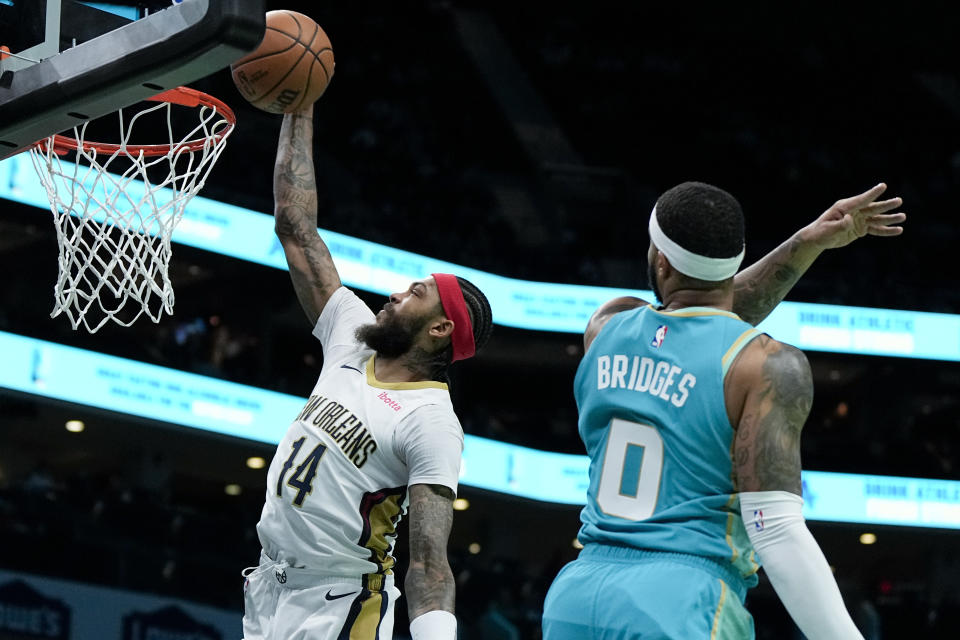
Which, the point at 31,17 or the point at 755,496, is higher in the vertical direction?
the point at 31,17

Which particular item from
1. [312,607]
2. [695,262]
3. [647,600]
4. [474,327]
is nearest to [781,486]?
[647,600]

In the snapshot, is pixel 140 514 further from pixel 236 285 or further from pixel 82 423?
pixel 236 285

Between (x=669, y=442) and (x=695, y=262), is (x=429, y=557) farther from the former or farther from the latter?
(x=695, y=262)

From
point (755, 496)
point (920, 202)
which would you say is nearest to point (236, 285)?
point (920, 202)

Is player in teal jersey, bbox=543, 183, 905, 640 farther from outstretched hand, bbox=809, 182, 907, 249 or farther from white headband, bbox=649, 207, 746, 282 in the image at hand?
outstretched hand, bbox=809, 182, 907, 249

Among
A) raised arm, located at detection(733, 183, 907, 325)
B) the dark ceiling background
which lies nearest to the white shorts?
raised arm, located at detection(733, 183, 907, 325)

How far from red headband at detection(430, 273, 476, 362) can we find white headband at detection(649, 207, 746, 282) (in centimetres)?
150

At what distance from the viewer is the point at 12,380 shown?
13.1 metres

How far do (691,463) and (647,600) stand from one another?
0.31m

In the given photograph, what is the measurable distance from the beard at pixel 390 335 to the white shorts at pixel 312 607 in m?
0.76

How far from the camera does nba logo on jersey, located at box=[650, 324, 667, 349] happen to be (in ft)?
9.89

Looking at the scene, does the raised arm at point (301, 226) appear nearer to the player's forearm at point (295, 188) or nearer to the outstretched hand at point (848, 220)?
the player's forearm at point (295, 188)

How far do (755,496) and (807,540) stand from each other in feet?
0.45

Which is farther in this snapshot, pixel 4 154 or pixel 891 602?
pixel 891 602
